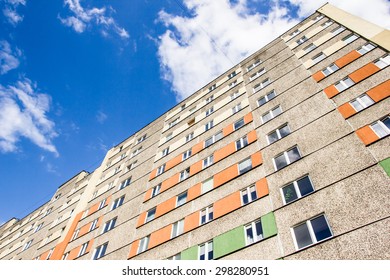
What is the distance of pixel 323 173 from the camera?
539 inches

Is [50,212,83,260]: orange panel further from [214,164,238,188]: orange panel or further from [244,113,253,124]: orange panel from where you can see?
[244,113,253,124]: orange panel

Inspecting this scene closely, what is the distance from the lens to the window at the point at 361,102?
15453 mm

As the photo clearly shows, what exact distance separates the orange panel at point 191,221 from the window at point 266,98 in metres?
10.7

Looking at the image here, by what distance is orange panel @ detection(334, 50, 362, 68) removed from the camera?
19.1 m

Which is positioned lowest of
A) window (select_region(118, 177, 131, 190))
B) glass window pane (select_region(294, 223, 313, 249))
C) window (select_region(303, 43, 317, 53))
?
glass window pane (select_region(294, 223, 313, 249))

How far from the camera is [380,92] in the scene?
1529cm

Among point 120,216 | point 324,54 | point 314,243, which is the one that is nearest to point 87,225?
point 120,216

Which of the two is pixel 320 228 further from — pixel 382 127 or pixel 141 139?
pixel 141 139

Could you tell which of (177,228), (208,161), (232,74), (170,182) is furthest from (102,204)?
(232,74)

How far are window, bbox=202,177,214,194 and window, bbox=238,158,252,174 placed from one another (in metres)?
2.32

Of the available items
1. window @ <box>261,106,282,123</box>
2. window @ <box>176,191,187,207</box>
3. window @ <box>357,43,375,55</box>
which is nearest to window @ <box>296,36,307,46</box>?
window @ <box>357,43,375,55</box>

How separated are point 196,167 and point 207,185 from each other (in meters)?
2.81

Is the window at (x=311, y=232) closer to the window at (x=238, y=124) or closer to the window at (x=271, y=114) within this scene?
the window at (x=271, y=114)

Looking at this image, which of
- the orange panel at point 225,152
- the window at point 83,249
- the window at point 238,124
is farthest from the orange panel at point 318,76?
the window at point 83,249
